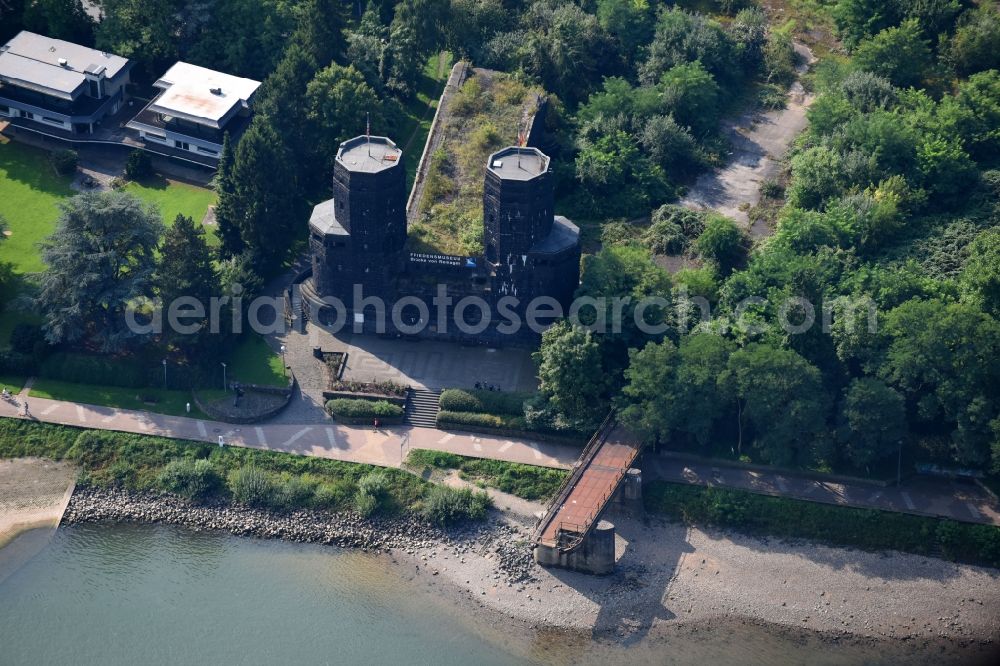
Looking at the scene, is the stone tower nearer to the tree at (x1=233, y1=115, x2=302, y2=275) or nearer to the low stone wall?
the low stone wall

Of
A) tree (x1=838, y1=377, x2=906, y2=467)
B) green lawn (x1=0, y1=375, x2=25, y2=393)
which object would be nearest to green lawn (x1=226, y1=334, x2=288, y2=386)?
green lawn (x1=0, y1=375, x2=25, y2=393)

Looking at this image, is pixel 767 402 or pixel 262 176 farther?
pixel 262 176

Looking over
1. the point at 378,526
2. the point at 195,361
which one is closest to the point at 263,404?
the point at 195,361

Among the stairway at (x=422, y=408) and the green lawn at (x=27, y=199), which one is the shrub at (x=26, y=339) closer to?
the green lawn at (x=27, y=199)

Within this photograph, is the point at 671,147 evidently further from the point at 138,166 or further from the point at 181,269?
the point at 138,166

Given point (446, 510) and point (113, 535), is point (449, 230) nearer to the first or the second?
point (446, 510)

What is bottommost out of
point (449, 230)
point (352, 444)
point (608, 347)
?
point (352, 444)

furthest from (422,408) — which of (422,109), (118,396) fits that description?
(422,109)

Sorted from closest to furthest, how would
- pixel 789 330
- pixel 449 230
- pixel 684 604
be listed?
pixel 684 604, pixel 789 330, pixel 449 230
